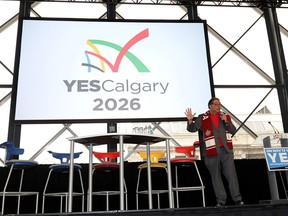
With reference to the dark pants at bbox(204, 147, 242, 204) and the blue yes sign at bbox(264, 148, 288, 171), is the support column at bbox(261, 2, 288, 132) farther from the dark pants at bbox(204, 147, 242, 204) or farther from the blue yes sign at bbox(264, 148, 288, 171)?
the dark pants at bbox(204, 147, 242, 204)

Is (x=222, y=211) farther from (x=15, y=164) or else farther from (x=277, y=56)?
(x=277, y=56)

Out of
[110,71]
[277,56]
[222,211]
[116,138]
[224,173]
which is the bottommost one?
[222,211]

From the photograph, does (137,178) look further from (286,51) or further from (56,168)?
(286,51)

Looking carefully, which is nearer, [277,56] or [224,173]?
[224,173]

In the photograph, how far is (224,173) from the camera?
11.4 feet

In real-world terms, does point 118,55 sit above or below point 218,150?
above

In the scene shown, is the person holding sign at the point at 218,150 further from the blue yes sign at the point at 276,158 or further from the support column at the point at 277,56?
the support column at the point at 277,56

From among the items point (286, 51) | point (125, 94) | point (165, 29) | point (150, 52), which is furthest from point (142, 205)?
point (286, 51)

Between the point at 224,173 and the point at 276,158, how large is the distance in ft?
2.96

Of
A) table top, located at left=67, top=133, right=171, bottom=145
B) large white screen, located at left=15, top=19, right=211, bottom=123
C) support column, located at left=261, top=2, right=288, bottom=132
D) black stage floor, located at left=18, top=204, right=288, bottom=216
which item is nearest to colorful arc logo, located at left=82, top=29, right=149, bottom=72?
large white screen, located at left=15, top=19, right=211, bottom=123

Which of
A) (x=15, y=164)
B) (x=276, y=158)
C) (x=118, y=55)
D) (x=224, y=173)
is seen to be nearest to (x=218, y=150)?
(x=224, y=173)

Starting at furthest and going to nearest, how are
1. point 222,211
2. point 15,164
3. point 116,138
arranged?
point 15,164
point 116,138
point 222,211

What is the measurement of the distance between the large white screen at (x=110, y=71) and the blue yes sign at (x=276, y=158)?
5.66ft

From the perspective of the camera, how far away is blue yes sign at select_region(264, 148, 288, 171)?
391 cm
